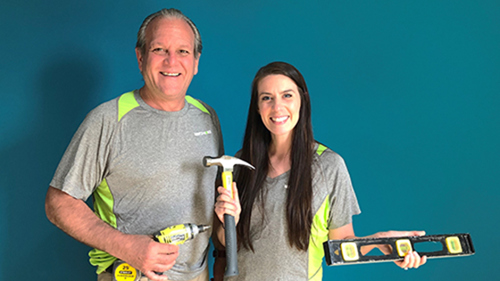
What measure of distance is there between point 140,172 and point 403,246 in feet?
3.99

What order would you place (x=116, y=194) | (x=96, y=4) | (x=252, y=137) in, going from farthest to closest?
(x=96, y=4) < (x=252, y=137) < (x=116, y=194)

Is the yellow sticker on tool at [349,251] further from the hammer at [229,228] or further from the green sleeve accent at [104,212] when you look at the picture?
the green sleeve accent at [104,212]

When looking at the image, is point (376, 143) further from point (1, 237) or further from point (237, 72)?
point (1, 237)

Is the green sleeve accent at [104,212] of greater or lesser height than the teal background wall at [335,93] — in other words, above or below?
below

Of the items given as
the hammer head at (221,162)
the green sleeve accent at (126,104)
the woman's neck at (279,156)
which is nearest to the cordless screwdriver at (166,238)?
the hammer head at (221,162)

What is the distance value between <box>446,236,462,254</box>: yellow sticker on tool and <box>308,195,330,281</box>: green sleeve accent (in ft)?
1.76

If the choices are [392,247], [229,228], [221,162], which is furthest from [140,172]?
[392,247]

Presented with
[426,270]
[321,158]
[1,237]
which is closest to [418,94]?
[321,158]

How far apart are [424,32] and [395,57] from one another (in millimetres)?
227

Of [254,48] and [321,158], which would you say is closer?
[321,158]

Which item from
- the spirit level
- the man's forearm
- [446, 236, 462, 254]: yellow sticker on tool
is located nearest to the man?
the man's forearm

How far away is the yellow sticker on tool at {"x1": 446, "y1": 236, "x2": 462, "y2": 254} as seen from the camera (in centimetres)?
169

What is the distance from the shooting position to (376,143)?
96.0 inches

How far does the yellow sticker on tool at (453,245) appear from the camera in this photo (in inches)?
66.5
